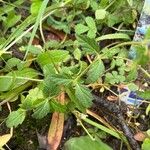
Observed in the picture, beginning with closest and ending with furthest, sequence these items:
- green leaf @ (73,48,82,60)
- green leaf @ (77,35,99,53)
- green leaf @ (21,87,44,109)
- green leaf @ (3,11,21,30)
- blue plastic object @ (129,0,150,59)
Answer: green leaf @ (77,35,99,53), green leaf @ (21,87,44,109), blue plastic object @ (129,0,150,59), green leaf @ (73,48,82,60), green leaf @ (3,11,21,30)

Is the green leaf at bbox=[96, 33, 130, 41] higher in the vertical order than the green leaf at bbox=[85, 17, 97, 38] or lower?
lower

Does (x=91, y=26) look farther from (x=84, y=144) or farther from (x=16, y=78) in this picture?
(x=84, y=144)

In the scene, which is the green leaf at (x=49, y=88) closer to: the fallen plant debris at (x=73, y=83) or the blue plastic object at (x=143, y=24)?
the fallen plant debris at (x=73, y=83)

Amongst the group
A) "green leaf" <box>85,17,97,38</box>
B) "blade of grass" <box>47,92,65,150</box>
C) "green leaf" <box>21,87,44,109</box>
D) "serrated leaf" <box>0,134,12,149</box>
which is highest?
"green leaf" <box>85,17,97,38</box>

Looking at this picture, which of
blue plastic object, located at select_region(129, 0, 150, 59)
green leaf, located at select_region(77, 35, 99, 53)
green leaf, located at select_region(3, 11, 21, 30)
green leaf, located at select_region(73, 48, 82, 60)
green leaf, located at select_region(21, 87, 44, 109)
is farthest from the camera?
green leaf, located at select_region(3, 11, 21, 30)

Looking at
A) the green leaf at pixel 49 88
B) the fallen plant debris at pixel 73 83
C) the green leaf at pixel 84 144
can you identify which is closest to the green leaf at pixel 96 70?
the fallen plant debris at pixel 73 83

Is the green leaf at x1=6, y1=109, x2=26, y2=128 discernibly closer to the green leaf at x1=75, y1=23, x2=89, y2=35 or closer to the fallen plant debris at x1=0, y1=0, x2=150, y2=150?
the fallen plant debris at x1=0, y1=0, x2=150, y2=150

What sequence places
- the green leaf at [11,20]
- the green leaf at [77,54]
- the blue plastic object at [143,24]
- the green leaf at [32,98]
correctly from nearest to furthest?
the green leaf at [32,98] < the blue plastic object at [143,24] < the green leaf at [77,54] < the green leaf at [11,20]

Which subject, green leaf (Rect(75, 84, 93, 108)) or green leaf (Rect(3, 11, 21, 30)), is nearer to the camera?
green leaf (Rect(75, 84, 93, 108))

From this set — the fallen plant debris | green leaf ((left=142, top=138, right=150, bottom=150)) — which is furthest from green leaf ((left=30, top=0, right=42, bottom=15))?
green leaf ((left=142, top=138, right=150, bottom=150))
